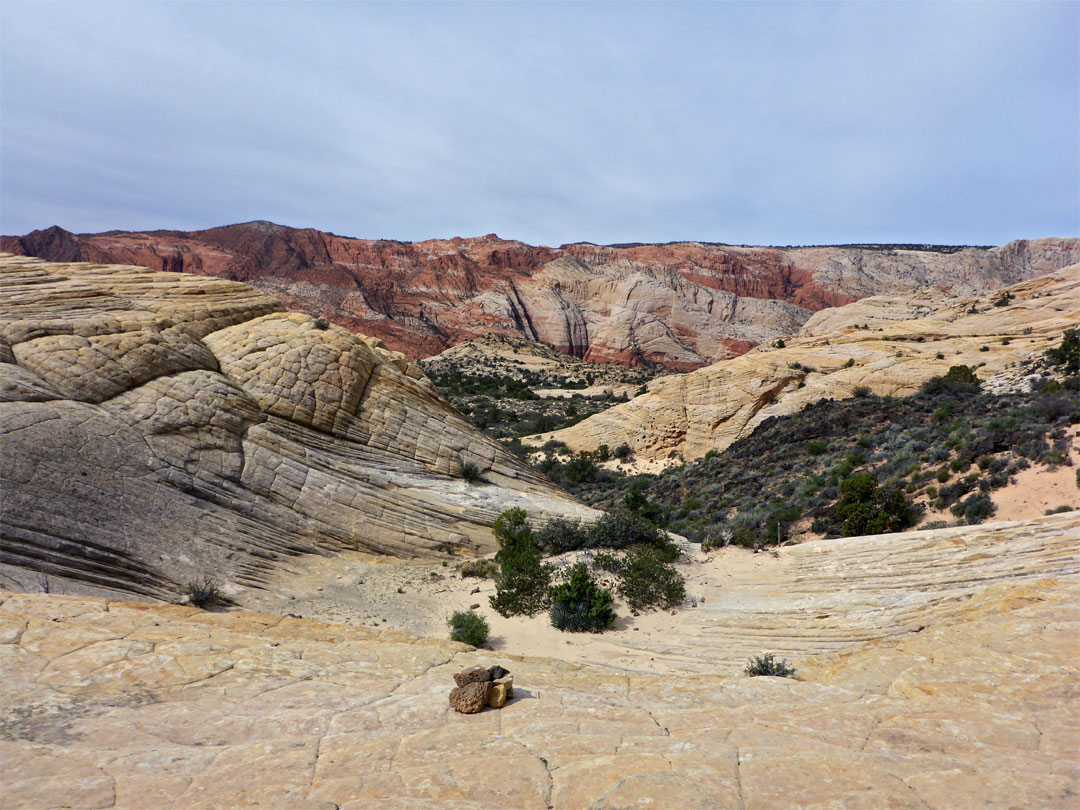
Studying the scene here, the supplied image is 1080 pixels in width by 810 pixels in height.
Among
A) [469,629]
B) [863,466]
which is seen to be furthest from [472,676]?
[863,466]

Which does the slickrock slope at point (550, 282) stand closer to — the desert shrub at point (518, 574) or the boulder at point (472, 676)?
the desert shrub at point (518, 574)

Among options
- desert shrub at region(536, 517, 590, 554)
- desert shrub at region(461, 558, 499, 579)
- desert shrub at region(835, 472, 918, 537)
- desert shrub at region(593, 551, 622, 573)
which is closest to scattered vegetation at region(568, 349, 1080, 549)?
desert shrub at region(835, 472, 918, 537)

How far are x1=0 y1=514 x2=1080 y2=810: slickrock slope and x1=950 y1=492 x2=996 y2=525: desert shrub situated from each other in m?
7.72

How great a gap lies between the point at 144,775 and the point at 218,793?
53 cm

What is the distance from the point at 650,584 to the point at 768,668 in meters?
4.67

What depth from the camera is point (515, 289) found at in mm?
112562

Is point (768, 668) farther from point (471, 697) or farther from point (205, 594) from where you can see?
point (205, 594)

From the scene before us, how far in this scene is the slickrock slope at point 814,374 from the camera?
31.0 meters

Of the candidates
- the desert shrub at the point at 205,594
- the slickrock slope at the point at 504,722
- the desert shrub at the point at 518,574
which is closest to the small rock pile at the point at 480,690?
the slickrock slope at the point at 504,722

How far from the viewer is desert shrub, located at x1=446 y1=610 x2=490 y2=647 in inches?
432

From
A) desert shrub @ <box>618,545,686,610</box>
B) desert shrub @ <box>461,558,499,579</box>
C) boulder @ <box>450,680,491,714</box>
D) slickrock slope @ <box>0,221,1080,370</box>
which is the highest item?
slickrock slope @ <box>0,221,1080,370</box>

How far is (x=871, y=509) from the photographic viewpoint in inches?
631

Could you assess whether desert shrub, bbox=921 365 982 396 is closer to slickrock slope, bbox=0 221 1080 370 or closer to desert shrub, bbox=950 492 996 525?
desert shrub, bbox=950 492 996 525

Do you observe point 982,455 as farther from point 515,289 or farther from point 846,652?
point 515,289
